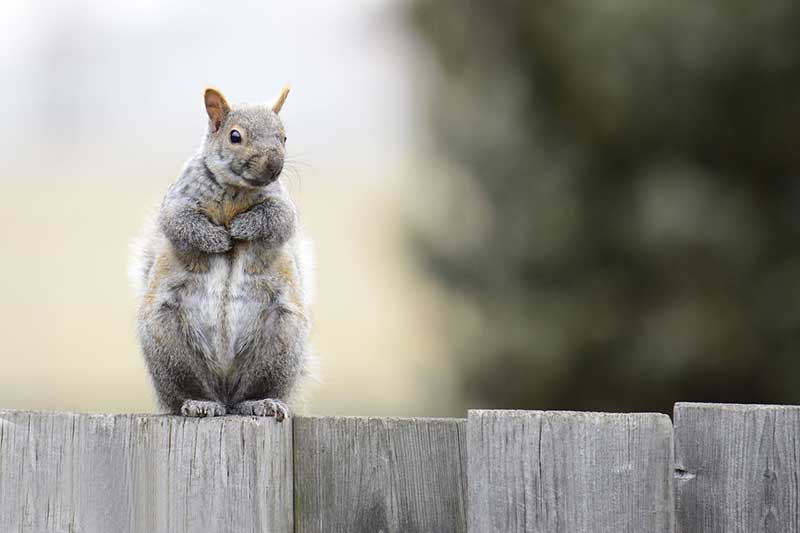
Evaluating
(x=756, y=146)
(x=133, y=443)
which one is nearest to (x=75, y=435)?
(x=133, y=443)

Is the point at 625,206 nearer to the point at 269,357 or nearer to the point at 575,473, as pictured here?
the point at 269,357

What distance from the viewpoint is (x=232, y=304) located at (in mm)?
2809

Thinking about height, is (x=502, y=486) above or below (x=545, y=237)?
below

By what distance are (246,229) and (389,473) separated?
2.53 feet

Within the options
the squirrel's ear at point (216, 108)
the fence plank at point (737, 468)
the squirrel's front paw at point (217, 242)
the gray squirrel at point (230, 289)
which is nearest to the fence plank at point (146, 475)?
the gray squirrel at point (230, 289)

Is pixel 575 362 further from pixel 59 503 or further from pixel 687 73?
pixel 59 503

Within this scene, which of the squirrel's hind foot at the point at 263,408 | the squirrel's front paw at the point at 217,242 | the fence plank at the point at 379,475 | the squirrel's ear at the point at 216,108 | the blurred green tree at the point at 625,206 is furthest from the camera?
the blurred green tree at the point at 625,206

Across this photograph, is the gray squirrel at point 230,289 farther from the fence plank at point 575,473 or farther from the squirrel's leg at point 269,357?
the fence plank at point 575,473

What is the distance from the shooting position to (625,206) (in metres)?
5.86

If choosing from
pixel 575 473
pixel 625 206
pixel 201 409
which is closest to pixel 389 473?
pixel 575 473

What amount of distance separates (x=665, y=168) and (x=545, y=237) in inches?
27.6

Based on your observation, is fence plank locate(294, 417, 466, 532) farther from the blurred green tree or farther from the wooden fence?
the blurred green tree

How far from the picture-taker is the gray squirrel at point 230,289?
280 cm

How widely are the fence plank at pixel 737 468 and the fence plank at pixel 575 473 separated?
41 mm
